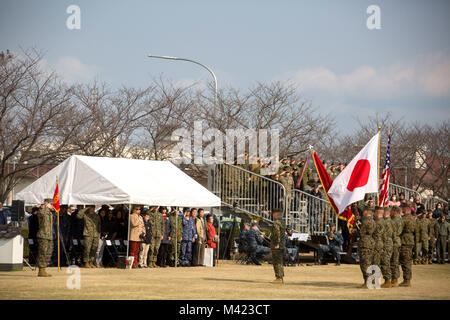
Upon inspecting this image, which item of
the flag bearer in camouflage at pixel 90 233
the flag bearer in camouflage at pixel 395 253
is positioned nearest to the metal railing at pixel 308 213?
the flag bearer in camouflage at pixel 90 233

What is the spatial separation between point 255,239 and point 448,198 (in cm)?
2445

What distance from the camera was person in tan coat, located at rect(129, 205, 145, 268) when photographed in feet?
72.4

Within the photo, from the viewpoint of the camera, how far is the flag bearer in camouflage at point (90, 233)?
2188 centimetres

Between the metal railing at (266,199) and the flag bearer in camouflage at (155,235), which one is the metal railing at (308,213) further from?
the flag bearer in camouflage at (155,235)

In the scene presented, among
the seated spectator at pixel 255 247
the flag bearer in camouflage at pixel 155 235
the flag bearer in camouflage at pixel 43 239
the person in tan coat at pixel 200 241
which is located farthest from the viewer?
the seated spectator at pixel 255 247

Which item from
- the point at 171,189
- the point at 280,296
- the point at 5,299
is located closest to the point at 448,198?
the point at 171,189

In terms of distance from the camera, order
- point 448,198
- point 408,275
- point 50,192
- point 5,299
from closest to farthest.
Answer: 1. point 5,299
2. point 408,275
3. point 50,192
4. point 448,198

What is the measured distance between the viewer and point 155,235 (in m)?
22.9

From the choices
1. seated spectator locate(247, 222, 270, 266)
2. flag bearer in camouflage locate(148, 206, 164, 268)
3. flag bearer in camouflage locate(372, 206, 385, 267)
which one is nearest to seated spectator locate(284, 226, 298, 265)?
seated spectator locate(247, 222, 270, 266)

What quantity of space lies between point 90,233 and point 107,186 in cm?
159

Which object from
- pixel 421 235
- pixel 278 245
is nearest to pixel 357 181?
pixel 278 245

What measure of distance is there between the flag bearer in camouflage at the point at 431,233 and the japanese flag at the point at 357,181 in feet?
28.9

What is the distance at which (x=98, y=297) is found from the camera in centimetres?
1390
